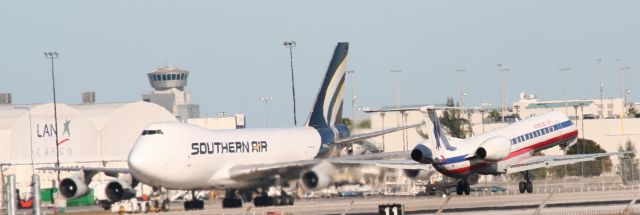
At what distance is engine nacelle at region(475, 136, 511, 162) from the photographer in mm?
74375

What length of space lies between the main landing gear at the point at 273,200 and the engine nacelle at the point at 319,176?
152 centimetres

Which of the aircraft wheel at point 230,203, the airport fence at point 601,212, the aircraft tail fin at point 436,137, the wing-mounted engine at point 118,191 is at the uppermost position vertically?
the aircraft tail fin at point 436,137

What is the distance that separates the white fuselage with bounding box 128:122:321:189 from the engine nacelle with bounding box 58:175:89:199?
18.0ft

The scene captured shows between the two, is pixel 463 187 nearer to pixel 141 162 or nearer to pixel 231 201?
pixel 231 201

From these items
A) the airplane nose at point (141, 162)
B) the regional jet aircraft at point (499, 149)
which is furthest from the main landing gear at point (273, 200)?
the regional jet aircraft at point (499, 149)

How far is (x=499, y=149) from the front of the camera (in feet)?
246

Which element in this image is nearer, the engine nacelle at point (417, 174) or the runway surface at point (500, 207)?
the runway surface at point (500, 207)

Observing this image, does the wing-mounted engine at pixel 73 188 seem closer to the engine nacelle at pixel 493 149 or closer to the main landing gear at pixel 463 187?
the main landing gear at pixel 463 187

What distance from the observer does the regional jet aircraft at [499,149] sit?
241ft

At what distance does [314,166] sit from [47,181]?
58955mm

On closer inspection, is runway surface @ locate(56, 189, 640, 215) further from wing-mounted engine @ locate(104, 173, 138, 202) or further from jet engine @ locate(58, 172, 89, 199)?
jet engine @ locate(58, 172, 89, 199)

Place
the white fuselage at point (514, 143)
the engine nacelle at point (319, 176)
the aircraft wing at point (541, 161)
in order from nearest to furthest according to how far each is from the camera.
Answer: the engine nacelle at point (319, 176)
the white fuselage at point (514, 143)
the aircraft wing at point (541, 161)

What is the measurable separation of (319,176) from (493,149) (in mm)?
12197

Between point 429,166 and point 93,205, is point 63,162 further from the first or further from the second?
point 429,166
